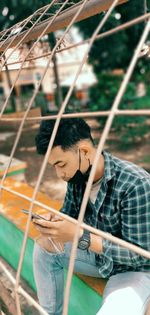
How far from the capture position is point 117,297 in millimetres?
1331

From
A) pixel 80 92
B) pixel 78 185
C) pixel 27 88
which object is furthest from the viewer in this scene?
pixel 27 88

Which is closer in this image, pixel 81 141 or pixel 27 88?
pixel 81 141

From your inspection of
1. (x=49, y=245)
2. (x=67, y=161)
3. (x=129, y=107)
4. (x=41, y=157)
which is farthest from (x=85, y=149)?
(x=129, y=107)

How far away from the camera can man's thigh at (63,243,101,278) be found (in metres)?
1.69

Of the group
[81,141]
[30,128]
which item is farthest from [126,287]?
[30,128]

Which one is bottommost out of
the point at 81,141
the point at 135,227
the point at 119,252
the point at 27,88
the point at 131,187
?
the point at 119,252

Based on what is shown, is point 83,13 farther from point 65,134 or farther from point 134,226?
point 134,226

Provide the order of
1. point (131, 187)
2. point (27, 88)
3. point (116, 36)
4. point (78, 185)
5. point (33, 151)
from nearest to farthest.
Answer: point (131, 187) → point (78, 185) → point (33, 151) → point (116, 36) → point (27, 88)

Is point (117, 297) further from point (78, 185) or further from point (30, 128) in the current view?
point (30, 128)

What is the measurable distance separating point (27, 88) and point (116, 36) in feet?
63.7

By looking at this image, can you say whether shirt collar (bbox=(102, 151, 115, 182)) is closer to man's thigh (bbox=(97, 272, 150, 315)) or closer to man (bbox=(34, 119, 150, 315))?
man (bbox=(34, 119, 150, 315))

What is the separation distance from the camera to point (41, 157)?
713 centimetres

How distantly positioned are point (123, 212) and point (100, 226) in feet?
0.73

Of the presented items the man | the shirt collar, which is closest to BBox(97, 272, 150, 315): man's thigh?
the man
